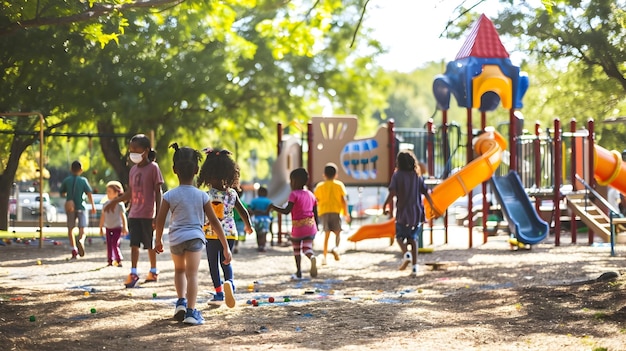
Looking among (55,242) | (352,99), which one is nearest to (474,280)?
(55,242)

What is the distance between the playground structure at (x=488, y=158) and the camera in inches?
789

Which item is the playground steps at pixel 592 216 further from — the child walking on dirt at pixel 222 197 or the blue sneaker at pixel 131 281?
the child walking on dirt at pixel 222 197

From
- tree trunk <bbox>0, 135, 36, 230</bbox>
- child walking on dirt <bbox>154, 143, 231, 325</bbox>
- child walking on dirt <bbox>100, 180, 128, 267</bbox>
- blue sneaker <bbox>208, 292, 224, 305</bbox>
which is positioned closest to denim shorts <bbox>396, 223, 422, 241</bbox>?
blue sneaker <bbox>208, 292, 224, 305</bbox>

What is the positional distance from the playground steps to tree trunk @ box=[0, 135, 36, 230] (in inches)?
449

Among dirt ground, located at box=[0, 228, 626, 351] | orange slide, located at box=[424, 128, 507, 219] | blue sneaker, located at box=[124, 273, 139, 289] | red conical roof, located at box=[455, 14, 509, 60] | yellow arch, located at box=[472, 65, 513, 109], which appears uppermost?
red conical roof, located at box=[455, 14, 509, 60]

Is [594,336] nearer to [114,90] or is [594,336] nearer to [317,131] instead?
[317,131]

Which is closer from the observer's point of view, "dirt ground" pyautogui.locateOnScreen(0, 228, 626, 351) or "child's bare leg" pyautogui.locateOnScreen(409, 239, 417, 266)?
"dirt ground" pyautogui.locateOnScreen(0, 228, 626, 351)

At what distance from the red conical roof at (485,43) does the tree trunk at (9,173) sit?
9402 millimetres

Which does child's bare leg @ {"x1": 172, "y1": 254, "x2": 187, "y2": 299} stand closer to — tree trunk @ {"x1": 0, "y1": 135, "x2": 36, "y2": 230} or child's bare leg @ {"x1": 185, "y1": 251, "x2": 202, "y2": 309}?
child's bare leg @ {"x1": 185, "y1": 251, "x2": 202, "y2": 309}

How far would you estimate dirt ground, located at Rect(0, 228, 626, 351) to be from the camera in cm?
834

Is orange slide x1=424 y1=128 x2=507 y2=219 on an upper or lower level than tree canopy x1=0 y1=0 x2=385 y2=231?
lower

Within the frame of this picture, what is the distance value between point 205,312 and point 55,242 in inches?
482

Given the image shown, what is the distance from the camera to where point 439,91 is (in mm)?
21641

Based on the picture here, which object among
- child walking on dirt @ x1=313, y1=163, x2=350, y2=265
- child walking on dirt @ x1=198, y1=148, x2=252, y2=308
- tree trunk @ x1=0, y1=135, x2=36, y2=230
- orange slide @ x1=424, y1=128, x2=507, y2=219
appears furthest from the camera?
tree trunk @ x1=0, y1=135, x2=36, y2=230
